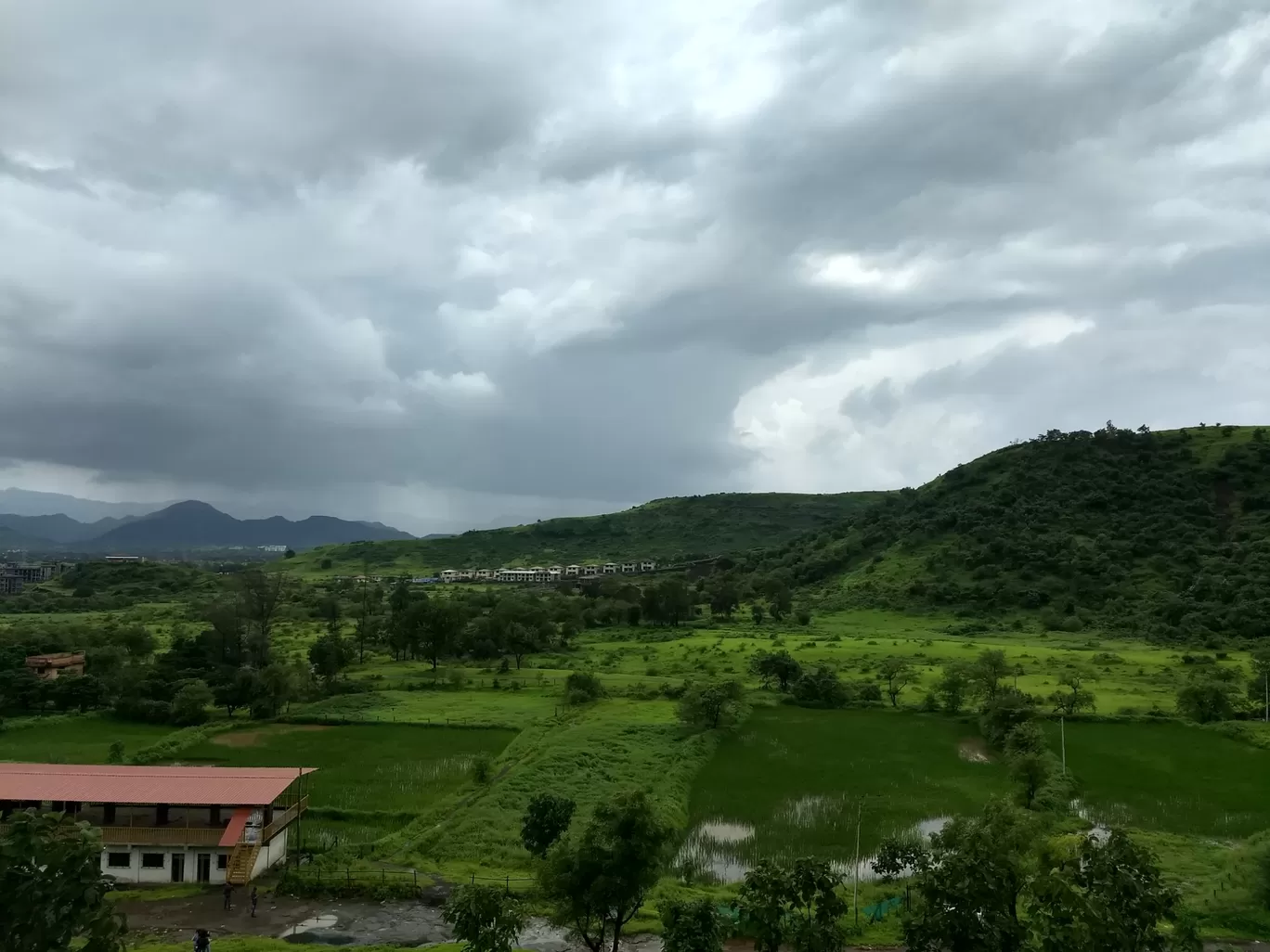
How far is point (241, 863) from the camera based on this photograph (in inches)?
1189

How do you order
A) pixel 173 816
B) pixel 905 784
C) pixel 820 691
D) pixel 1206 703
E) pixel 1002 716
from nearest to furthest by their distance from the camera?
pixel 173 816 → pixel 905 784 → pixel 1002 716 → pixel 1206 703 → pixel 820 691

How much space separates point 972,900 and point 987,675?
45173mm

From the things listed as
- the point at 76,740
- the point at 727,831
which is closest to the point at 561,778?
the point at 727,831

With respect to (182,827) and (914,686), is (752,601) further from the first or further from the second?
(182,827)

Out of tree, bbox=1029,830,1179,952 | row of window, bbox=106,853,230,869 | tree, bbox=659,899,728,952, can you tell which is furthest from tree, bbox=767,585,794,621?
tree, bbox=1029,830,1179,952

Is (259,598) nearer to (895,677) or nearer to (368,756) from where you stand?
(368,756)

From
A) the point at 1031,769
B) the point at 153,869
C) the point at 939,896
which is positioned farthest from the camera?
the point at 1031,769

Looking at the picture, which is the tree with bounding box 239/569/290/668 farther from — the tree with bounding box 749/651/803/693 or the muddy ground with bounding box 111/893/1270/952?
the muddy ground with bounding box 111/893/1270/952

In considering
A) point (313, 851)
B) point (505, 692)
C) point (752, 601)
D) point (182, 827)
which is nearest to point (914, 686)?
point (505, 692)

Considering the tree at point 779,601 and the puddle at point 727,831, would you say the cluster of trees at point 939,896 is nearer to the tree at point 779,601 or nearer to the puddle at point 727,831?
the puddle at point 727,831

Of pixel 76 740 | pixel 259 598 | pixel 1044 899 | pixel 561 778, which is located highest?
pixel 259 598

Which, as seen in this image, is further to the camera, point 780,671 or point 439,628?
point 439,628

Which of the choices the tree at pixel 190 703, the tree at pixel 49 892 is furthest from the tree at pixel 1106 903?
the tree at pixel 190 703

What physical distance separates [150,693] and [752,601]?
10340 cm
